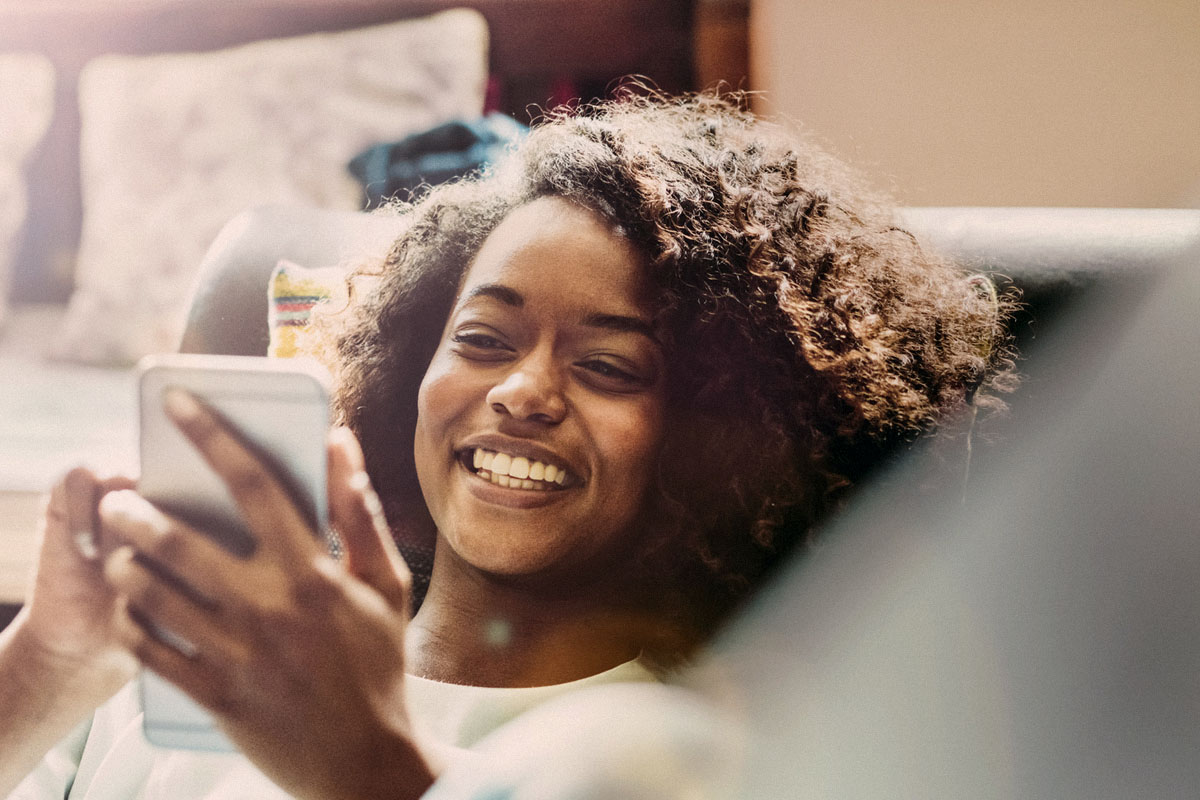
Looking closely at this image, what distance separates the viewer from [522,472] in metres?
0.64

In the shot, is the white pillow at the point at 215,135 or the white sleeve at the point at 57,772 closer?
the white sleeve at the point at 57,772

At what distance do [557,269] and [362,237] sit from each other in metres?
0.40

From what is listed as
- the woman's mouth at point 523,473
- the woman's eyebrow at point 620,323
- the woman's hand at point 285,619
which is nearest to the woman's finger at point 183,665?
the woman's hand at point 285,619

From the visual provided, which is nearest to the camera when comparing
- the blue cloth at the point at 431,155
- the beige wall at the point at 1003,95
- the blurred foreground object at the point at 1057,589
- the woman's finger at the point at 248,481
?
the woman's finger at the point at 248,481

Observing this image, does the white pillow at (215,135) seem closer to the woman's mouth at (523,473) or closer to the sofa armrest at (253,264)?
the sofa armrest at (253,264)

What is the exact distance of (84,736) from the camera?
741 millimetres

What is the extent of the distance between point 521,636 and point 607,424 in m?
0.17

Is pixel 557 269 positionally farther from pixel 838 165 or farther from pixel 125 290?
pixel 125 290

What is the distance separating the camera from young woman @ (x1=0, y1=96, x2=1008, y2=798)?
636 mm

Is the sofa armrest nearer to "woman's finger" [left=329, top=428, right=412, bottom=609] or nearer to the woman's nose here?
the woman's nose

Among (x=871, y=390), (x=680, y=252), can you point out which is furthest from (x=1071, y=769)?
(x=680, y=252)

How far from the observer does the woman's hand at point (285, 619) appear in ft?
1.56

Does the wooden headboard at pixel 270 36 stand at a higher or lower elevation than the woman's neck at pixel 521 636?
higher

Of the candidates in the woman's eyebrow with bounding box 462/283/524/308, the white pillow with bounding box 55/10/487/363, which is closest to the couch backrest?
the woman's eyebrow with bounding box 462/283/524/308
